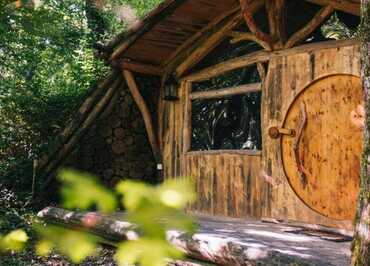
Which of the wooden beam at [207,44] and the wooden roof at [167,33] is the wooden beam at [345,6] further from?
the wooden beam at [207,44]

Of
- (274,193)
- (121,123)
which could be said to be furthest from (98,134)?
(274,193)

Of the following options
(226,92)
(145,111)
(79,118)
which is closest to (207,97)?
(226,92)

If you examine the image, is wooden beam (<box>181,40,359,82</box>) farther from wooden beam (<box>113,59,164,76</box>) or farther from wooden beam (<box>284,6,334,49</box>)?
wooden beam (<box>113,59,164,76</box>)

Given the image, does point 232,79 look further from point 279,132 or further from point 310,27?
point 310,27

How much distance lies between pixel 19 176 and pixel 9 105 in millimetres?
1236

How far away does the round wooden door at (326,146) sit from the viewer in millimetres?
4828

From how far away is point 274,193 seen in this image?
18.6 feet

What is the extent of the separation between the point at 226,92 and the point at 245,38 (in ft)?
2.62

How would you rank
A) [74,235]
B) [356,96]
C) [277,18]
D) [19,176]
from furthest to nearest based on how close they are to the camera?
[19,176] < [277,18] < [356,96] < [74,235]

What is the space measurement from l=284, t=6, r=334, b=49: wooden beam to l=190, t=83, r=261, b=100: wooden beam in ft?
2.32

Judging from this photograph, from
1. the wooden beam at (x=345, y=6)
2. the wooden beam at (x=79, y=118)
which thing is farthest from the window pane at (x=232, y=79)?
the wooden beam at (x=79, y=118)

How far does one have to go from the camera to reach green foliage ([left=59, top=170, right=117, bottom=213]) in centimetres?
48

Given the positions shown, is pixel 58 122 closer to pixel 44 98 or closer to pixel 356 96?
pixel 44 98

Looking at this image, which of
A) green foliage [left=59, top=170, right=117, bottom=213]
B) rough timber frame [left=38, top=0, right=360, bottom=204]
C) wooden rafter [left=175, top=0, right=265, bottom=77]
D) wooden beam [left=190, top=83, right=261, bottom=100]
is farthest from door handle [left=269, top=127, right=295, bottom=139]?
green foliage [left=59, top=170, right=117, bottom=213]
